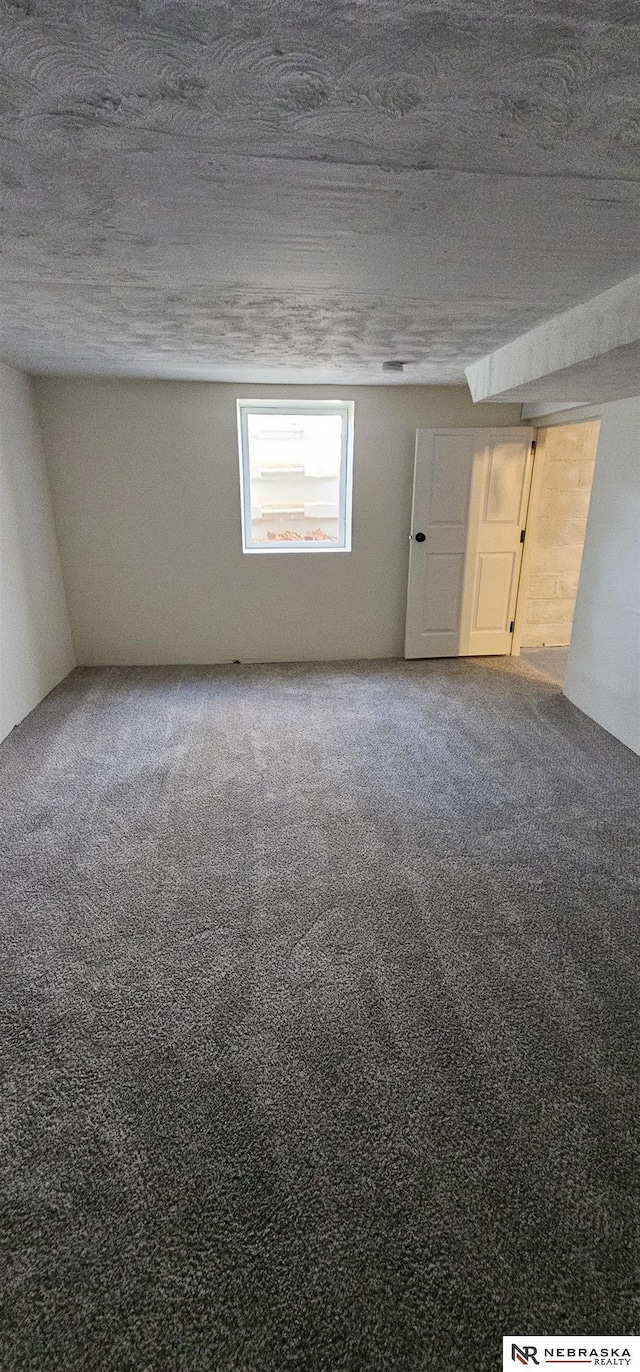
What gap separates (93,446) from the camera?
4.35m

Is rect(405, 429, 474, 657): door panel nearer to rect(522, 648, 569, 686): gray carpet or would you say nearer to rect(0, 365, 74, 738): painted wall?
rect(522, 648, 569, 686): gray carpet

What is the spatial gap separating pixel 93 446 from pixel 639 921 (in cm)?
434

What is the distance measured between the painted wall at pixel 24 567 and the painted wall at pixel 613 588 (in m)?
3.65

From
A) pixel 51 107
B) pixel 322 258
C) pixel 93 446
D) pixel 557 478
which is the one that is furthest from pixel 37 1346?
pixel 557 478

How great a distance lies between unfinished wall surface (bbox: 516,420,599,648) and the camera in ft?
16.4

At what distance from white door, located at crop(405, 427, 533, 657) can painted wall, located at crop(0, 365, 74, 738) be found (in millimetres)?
2684

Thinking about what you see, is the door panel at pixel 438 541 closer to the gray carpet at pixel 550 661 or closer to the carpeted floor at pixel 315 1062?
the gray carpet at pixel 550 661

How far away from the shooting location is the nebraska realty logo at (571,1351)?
108 centimetres

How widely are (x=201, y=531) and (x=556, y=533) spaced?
120 inches

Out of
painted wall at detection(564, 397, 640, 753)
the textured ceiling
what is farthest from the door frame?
the textured ceiling

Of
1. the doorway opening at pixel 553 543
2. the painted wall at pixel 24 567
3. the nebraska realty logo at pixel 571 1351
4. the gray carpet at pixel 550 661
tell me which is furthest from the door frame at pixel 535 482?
the nebraska realty logo at pixel 571 1351

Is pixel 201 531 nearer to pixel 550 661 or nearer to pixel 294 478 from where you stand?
pixel 550 661

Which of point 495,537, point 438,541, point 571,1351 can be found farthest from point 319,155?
point 495,537

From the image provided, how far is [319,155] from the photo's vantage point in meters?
1.22
